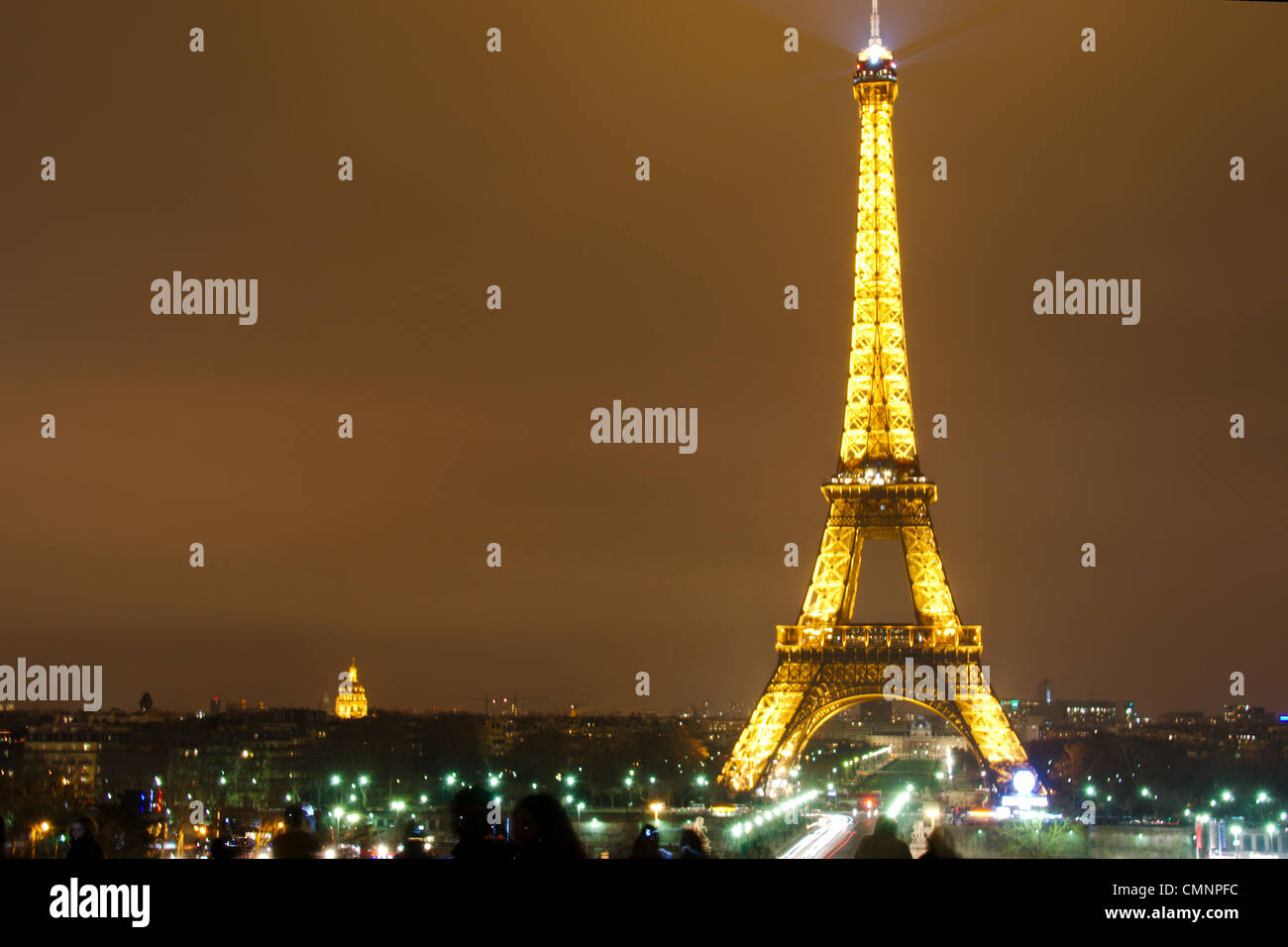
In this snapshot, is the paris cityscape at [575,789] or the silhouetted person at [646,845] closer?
the silhouetted person at [646,845]

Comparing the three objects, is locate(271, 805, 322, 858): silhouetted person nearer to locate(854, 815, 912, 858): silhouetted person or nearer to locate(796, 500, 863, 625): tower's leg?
locate(854, 815, 912, 858): silhouetted person

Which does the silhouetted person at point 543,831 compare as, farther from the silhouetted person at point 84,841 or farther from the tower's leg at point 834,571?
the tower's leg at point 834,571

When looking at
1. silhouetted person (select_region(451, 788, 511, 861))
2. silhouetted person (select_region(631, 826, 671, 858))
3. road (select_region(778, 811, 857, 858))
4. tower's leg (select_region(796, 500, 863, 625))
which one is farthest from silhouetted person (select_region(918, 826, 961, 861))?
tower's leg (select_region(796, 500, 863, 625))

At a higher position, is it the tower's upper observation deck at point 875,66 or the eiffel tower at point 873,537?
the tower's upper observation deck at point 875,66

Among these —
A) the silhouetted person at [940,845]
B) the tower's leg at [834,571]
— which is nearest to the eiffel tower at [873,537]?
the tower's leg at [834,571]

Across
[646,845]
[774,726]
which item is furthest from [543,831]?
[774,726]
